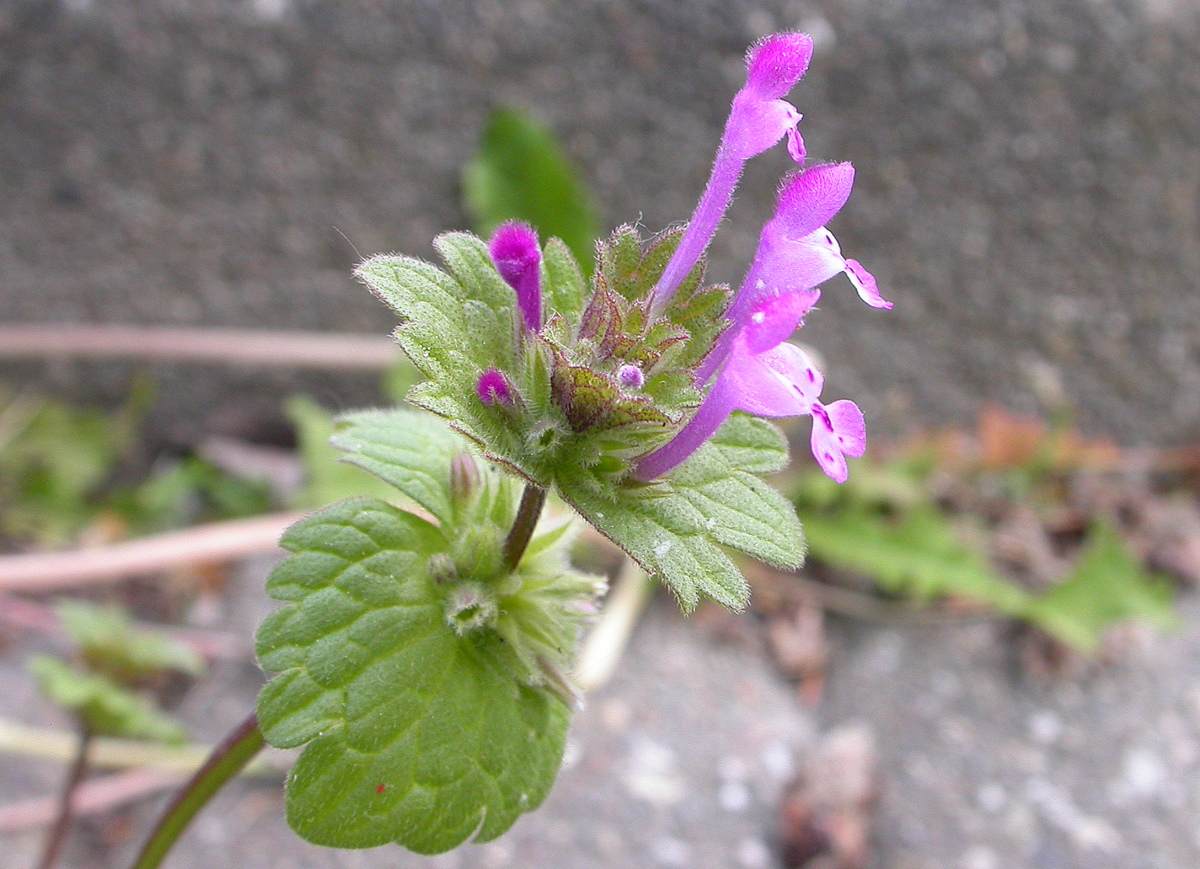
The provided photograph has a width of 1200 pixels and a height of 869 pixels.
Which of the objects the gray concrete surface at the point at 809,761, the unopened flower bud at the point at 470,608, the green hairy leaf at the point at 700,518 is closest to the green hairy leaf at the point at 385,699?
the unopened flower bud at the point at 470,608

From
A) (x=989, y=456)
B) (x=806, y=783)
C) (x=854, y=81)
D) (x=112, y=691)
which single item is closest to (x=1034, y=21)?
(x=854, y=81)

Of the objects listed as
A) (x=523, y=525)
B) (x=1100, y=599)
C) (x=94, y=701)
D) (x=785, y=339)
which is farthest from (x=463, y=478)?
(x=1100, y=599)

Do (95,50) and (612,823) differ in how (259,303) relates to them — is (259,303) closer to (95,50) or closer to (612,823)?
(95,50)

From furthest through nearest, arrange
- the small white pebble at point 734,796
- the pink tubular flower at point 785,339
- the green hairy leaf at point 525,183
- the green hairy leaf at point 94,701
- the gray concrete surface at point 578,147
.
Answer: the green hairy leaf at point 525,183 → the gray concrete surface at point 578,147 → the small white pebble at point 734,796 → the green hairy leaf at point 94,701 → the pink tubular flower at point 785,339

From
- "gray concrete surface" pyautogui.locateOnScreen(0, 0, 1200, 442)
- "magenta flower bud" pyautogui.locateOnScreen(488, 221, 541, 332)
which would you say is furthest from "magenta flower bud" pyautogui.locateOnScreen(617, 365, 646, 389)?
"gray concrete surface" pyautogui.locateOnScreen(0, 0, 1200, 442)

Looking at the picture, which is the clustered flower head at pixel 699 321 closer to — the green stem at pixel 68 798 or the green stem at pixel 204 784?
the green stem at pixel 204 784
